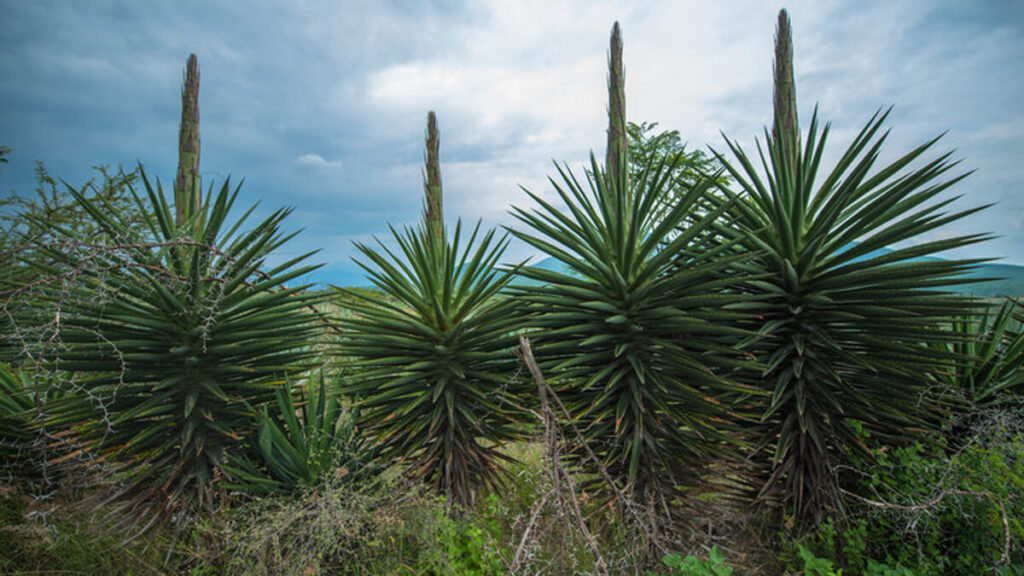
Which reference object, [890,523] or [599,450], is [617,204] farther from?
[890,523]

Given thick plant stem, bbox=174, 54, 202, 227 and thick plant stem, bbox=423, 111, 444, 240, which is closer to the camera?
thick plant stem, bbox=174, 54, 202, 227

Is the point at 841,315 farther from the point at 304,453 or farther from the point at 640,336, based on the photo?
the point at 304,453

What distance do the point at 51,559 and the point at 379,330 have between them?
123 inches

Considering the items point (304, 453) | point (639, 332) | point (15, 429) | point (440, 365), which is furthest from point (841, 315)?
point (15, 429)

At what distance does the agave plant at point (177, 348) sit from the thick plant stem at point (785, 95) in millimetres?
4209

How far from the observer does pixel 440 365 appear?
13.9 feet

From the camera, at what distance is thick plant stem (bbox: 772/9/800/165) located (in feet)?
14.8

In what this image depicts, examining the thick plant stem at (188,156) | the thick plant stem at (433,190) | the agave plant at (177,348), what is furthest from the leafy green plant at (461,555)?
the thick plant stem at (188,156)

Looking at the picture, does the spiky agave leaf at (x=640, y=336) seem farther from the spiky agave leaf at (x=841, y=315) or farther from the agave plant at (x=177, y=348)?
the agave plant at (x=177, y=348)

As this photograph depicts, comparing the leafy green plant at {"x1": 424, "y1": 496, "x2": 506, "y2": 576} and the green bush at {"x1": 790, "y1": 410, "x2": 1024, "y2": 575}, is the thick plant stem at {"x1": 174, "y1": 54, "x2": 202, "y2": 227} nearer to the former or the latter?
the leafy green plant at {"x1": 424, "y1": 496, "x2": 506, "y2": 576}

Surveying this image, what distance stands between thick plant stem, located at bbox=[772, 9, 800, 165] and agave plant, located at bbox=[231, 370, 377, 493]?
14.3 ft

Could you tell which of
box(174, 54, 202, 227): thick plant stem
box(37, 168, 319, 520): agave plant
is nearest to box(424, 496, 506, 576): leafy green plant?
box(37, 168, 319, 520): agave plant

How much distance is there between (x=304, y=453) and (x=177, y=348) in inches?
47.8

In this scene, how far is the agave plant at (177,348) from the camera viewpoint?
3.94 meters
